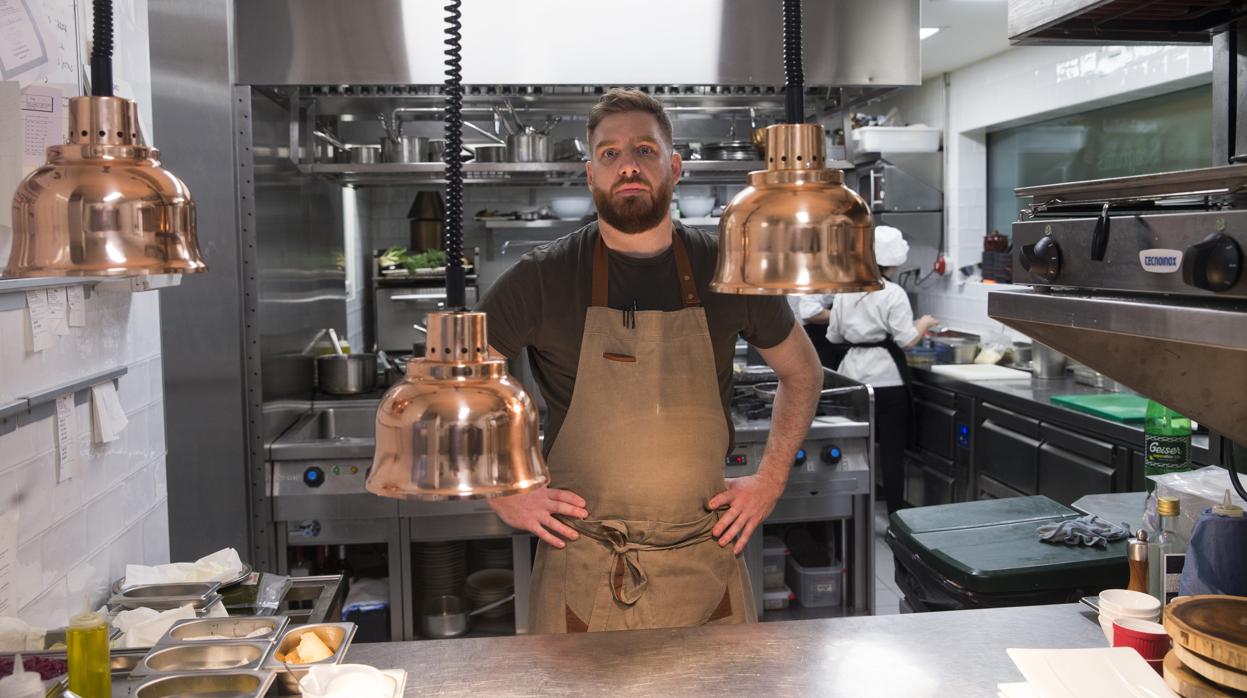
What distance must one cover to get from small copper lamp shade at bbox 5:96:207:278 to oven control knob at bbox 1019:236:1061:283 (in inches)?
48.6

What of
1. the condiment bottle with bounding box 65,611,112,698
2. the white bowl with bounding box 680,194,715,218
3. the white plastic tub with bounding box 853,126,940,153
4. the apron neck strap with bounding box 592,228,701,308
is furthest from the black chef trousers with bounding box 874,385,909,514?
the condiment bottle with bounding box 65,611,112,698

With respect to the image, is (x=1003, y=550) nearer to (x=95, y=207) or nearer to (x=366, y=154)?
(x=95, y=207)

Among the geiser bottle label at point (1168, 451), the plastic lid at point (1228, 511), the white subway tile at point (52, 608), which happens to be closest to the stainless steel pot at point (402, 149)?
the white subway tile at point (52, 608)

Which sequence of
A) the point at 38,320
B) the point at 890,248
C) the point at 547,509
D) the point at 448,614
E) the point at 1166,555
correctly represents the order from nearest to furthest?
the point at 1166,555, the point at 38,320, the point at 547,509, the point at 448,614, the point at 890,248

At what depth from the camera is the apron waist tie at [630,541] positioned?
8.05 ft

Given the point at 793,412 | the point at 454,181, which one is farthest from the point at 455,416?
the point at 793,412

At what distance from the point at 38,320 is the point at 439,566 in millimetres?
2196

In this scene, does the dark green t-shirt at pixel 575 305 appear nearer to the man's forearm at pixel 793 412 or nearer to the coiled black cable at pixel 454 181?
the man's forearm at pixel 793 412

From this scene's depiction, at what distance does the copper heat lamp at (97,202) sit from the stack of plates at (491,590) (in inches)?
121

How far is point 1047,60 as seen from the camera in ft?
19.9

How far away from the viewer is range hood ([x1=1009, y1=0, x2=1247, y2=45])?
1577 mm

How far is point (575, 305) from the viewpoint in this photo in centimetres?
257

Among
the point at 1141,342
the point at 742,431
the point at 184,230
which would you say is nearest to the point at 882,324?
the point at 742,431

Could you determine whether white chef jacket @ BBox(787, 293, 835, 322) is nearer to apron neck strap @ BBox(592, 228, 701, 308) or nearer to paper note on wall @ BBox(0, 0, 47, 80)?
apron neck strap @ BBox(592, 228, 701, 308)
